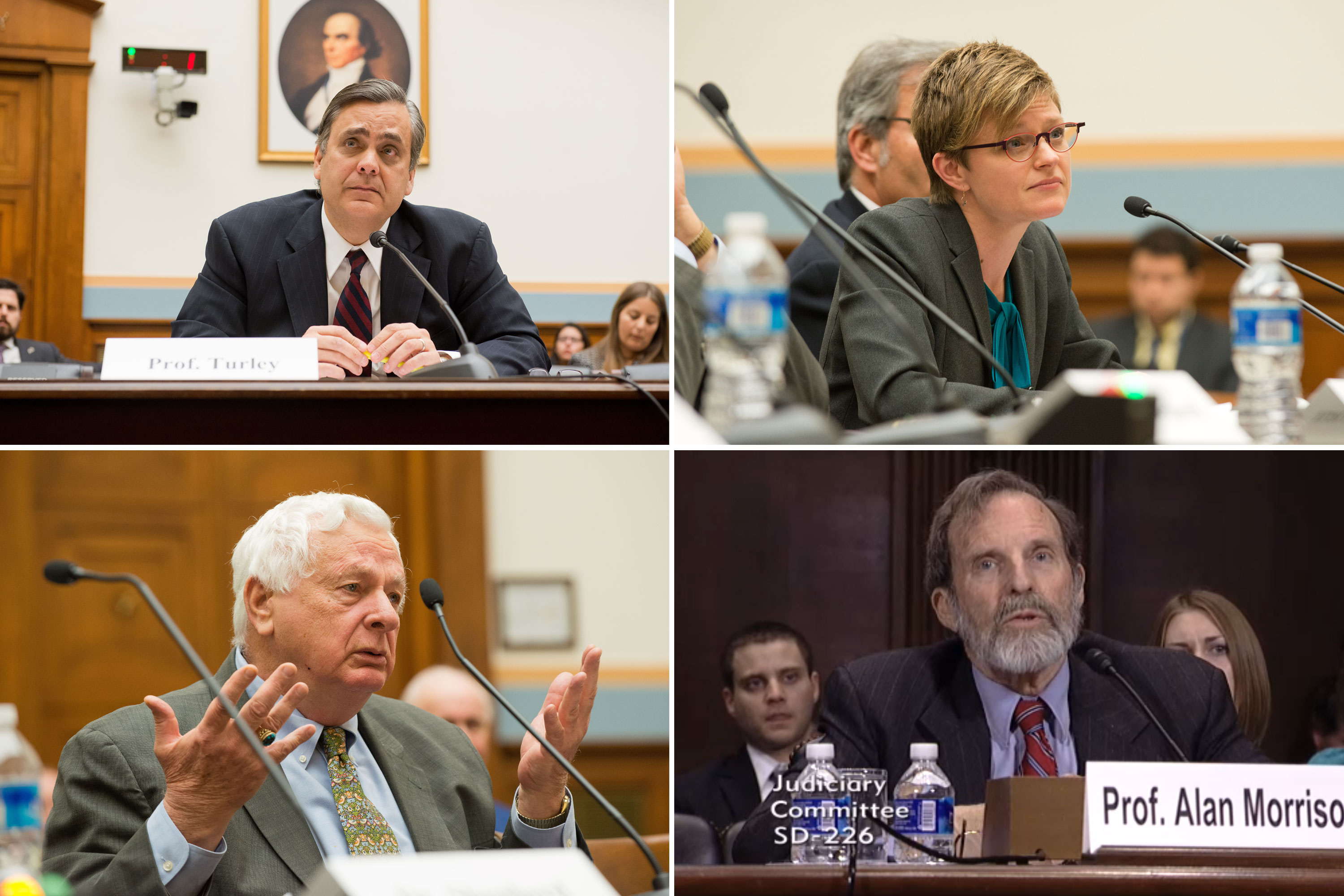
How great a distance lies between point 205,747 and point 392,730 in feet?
1.69

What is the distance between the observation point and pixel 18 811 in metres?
1.54

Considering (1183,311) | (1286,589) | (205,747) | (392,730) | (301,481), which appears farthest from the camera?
(1183,311)

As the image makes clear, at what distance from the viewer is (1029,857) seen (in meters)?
1.49

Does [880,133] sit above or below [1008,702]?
above

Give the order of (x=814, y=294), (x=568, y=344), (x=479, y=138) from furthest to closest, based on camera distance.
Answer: (x=479, y=138)
(x=568, y=344)
(x=814, y=294)

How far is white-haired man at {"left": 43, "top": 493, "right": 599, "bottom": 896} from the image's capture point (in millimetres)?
1447

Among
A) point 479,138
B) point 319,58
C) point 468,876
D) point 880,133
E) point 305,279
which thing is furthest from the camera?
point 479,138

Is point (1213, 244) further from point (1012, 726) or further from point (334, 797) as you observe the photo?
point (334, 797)

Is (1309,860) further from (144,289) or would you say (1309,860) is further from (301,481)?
(144,289)

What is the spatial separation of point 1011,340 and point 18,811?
136 cm

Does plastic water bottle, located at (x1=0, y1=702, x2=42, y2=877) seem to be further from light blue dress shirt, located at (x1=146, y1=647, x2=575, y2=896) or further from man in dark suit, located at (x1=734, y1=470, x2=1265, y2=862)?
man in dark suit, located at (x1=734, y1=470, x2=1265, y2=862)

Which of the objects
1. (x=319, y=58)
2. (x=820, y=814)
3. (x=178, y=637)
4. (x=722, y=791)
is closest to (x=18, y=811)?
(x=178, y=637)

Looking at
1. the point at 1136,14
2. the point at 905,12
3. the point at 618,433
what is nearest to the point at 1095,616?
the point at 618,433

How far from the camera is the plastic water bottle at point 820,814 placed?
1.55 meters
